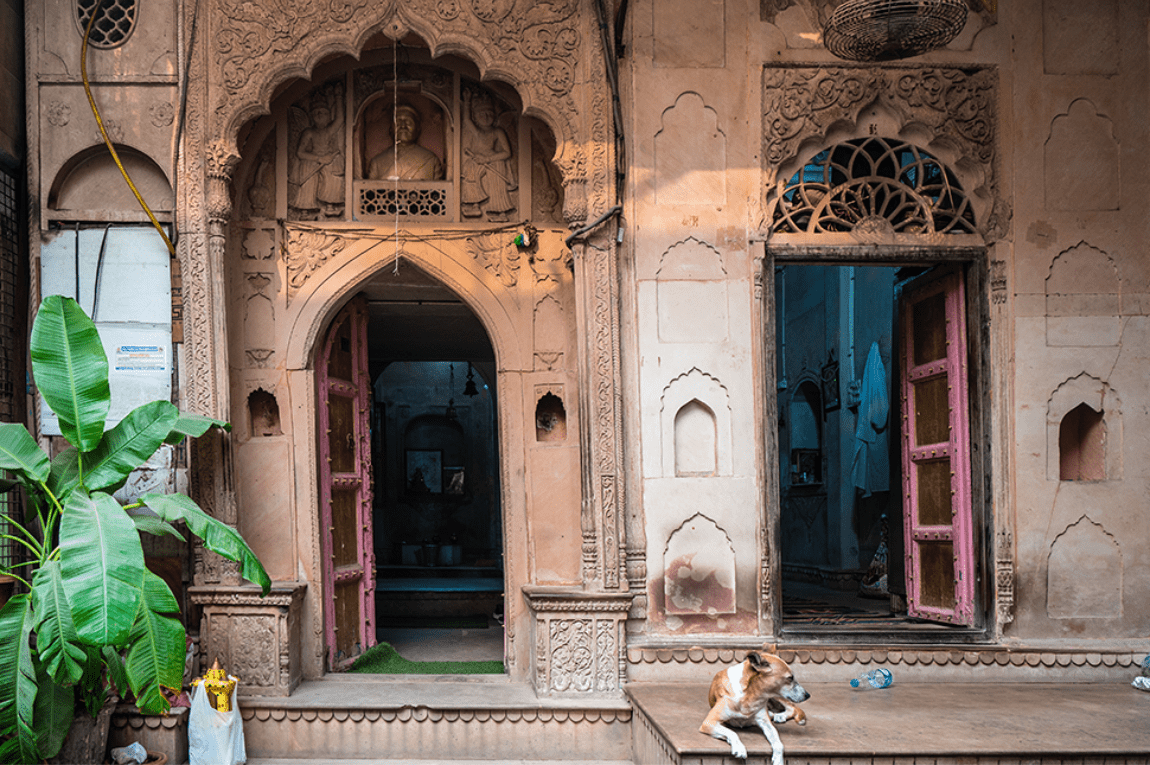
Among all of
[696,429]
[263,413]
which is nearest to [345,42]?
[263,413]

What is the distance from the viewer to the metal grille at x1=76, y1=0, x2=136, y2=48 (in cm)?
656

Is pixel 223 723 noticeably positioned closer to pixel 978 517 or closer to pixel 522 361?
pixel 522 361

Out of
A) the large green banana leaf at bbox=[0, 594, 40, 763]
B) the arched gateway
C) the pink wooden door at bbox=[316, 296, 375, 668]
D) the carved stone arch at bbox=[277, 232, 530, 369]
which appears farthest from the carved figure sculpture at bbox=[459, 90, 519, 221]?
the large green banana leaf at bbox=[0, 594, 40, 763]

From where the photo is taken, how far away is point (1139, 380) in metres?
6.55

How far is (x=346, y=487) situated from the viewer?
7.30 m

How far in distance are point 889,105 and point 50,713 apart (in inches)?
247

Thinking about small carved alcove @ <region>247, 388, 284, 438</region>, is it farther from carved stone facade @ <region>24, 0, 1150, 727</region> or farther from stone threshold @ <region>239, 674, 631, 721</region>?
stone threshold @ <region>239, 674, 631, 721</region>

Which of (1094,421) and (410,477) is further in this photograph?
(410,477)

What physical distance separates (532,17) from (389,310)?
3146mm

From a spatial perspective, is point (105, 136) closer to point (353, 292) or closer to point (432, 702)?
point (353, 292)

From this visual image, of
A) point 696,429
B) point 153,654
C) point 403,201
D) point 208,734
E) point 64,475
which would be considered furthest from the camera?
point 403,201

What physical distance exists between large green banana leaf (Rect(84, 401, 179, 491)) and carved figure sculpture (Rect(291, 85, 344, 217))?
2.11 m

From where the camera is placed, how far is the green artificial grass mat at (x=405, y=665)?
7047 mm

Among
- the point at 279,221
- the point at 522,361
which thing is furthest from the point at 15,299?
the point at 522,361
